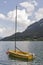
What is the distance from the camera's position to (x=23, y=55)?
7444cm

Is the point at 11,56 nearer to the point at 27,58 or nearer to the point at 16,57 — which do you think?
the point at 16,57

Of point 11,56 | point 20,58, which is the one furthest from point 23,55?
point 11,56

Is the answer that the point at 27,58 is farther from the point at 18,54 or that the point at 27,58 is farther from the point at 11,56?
the point at 11,56

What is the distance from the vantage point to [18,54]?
76.9m

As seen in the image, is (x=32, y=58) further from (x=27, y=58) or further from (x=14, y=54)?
(x=14, y=54)

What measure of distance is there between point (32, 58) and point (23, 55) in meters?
2.99

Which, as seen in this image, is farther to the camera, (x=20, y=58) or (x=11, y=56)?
(x=11, y=56)

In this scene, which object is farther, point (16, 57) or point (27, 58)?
point (16, 57)

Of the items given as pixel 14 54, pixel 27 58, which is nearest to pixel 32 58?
pixel 27 58

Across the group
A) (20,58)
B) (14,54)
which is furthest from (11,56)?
(20,58)

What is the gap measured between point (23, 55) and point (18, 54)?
2.97 meters

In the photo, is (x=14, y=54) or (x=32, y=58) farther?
(x=14, y=54)

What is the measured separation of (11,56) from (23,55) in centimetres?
845

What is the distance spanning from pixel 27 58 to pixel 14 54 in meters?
8.67
